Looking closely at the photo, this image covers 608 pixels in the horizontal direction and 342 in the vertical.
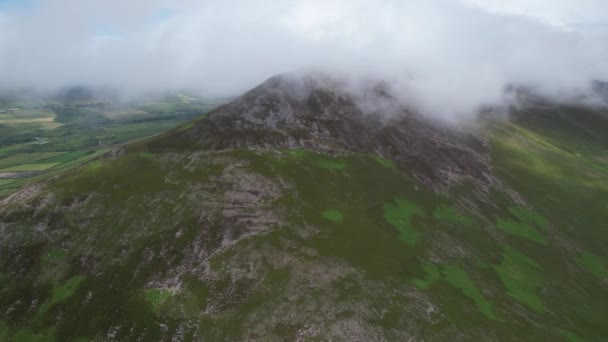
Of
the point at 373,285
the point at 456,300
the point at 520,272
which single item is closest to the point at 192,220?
the point at 373,285

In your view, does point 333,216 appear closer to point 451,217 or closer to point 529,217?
point 451,217

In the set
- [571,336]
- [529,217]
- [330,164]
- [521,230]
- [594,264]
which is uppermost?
[330,164]

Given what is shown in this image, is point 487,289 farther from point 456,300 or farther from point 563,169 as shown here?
point 563,169

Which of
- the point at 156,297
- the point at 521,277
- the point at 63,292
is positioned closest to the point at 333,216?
the point at 156,297

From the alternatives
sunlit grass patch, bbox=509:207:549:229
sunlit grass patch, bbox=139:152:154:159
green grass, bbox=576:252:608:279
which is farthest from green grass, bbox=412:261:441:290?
sunlit grass patch, bbox=139:152:154:159

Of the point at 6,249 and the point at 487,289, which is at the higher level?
the point at 6,249
